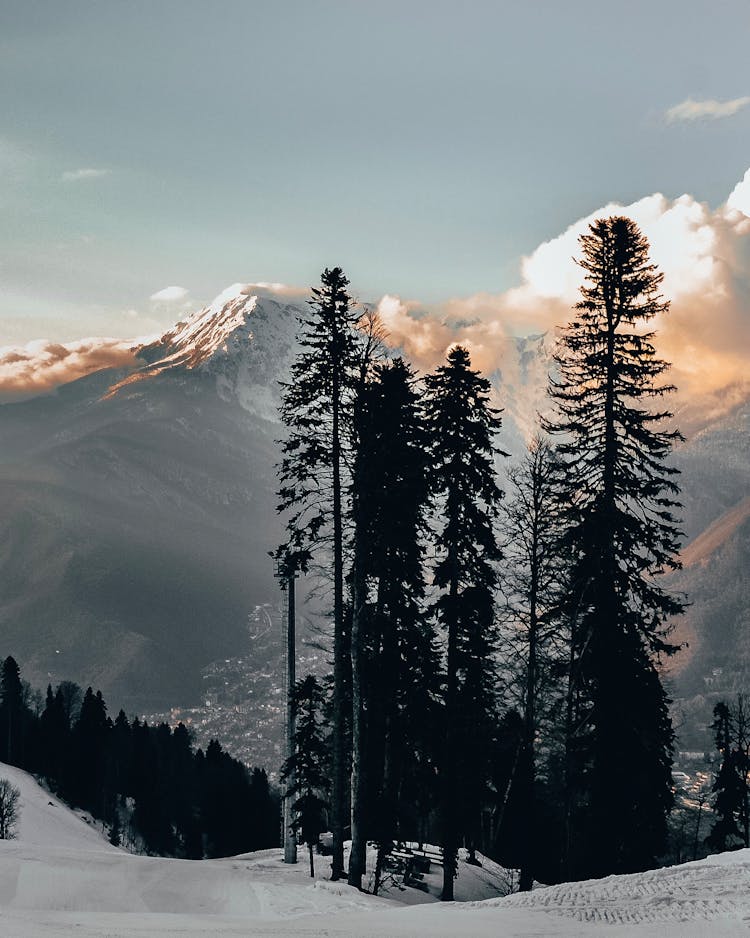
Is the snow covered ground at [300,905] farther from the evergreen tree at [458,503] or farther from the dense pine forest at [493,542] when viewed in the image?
the evergreen tree at [458,503]

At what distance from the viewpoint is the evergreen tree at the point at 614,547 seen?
24.0m

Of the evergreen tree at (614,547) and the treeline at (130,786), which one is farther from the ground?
the evergreen tree at (614,547)

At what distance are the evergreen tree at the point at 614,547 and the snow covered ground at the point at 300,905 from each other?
699 centimetres

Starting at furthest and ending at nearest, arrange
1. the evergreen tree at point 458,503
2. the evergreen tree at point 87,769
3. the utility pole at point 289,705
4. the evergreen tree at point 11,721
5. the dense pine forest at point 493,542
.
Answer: the evergreen tree at point 11,721 → the evergreen tree at point 87,769 → the utility pole at point 289,705 → the evergreen tree at point 458,503 → the dense pine forest at point 493,542

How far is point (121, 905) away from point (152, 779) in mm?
73501

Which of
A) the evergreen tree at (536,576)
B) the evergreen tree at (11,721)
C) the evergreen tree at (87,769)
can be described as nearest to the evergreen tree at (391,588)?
the evergreen tree at (536,576)

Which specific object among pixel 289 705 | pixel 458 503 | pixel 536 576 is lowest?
pixel 289 705

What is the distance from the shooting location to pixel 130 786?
83.7 m

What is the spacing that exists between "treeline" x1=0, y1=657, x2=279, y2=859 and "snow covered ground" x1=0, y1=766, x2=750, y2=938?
58.0 metres

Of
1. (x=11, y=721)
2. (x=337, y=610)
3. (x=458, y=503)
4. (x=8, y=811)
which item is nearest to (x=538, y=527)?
(x=458, y=503)

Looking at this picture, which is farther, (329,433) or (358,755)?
(329,433)

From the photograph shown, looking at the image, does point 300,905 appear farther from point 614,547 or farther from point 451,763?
point 614,547

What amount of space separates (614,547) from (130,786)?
71.9m

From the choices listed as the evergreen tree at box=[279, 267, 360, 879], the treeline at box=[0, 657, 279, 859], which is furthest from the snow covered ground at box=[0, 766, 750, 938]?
the treeline at box=[0, 657, 279, 859]
